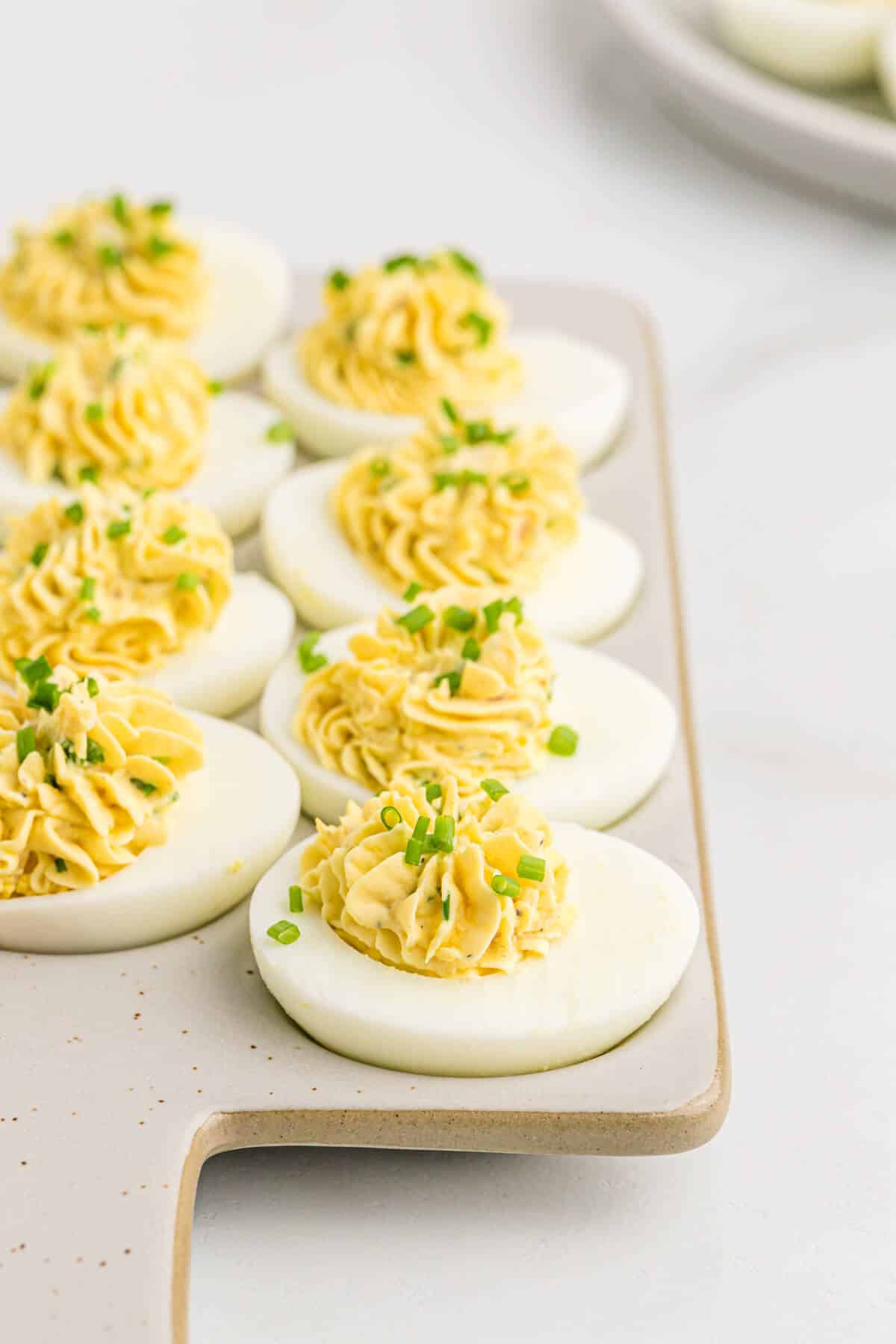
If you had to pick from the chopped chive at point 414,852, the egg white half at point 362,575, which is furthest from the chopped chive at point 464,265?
the chopped chive at point 414,852

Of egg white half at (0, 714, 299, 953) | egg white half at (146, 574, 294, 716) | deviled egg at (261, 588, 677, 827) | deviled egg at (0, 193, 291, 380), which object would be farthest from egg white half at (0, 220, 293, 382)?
egg white half at (0, 714, 299, 953)

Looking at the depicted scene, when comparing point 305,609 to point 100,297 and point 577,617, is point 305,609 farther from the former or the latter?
point 100,297

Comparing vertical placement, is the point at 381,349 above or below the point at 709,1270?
above

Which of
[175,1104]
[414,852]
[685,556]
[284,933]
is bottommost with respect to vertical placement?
[685,556]

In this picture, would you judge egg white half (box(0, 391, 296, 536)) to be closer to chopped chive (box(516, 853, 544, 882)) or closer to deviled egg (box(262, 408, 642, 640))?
deviled egg (box(262, 408, 642, 640))

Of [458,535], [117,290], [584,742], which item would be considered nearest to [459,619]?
[584,742]

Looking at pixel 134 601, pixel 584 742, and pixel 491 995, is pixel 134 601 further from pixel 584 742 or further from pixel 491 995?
pixel 491 995

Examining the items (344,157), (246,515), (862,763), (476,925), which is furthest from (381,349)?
(344,157)
